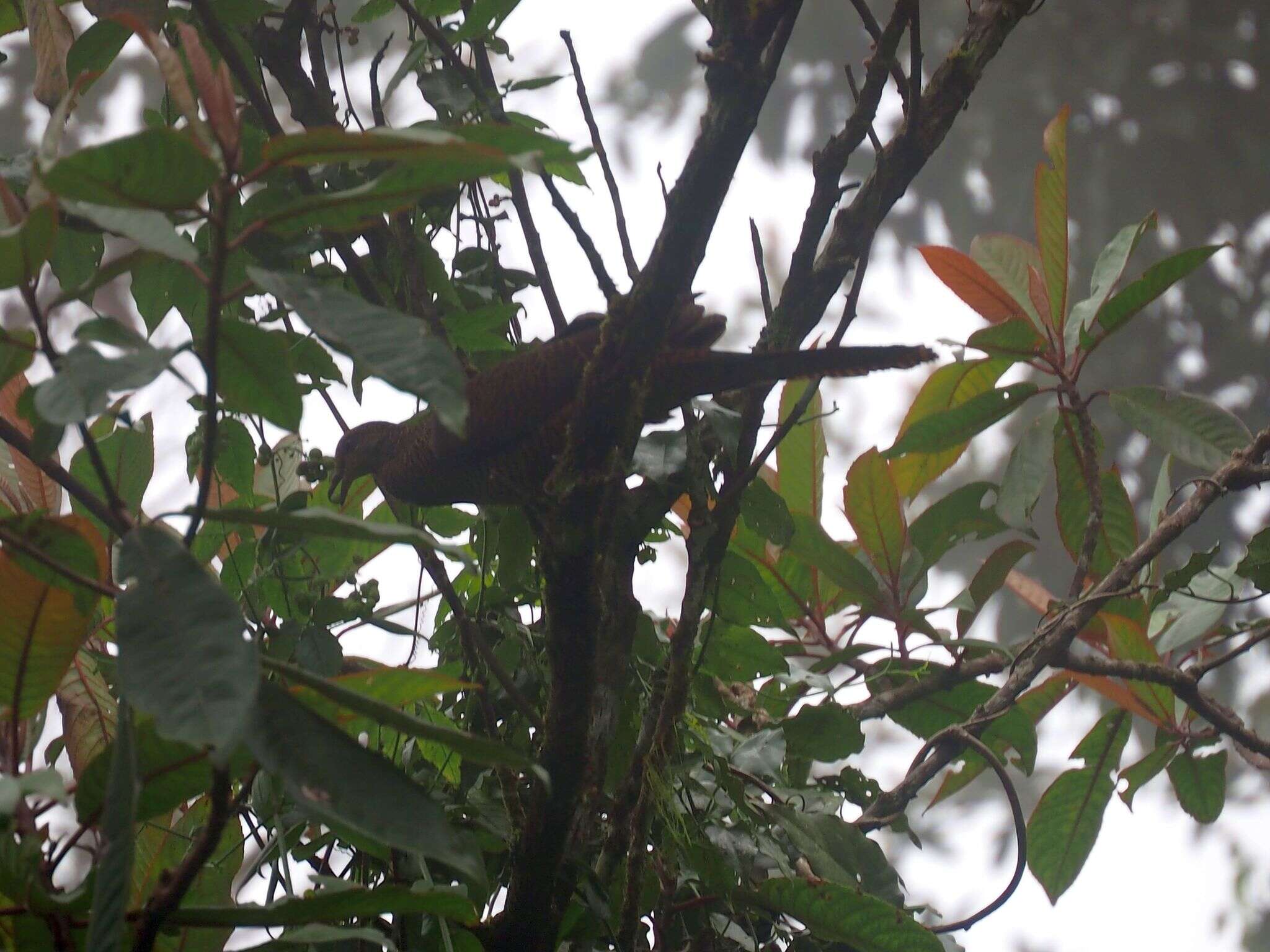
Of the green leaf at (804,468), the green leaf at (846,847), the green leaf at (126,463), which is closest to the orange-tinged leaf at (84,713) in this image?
the green leaf at (126,463)

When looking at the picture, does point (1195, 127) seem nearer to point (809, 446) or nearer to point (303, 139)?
point (809, 446)

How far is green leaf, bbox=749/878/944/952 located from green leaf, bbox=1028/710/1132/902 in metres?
0.81

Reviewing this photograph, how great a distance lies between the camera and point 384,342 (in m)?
0.77

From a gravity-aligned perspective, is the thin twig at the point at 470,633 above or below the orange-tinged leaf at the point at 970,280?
below

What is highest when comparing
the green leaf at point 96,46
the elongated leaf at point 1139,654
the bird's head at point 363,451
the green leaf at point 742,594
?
the bird's head at point 363,451

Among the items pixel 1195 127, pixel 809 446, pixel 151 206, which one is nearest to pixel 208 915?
pixel 151 206

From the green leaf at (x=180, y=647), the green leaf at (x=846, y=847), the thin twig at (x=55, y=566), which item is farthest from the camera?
the green leaf at (x=846, y=847)

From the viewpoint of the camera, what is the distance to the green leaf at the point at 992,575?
2.04m

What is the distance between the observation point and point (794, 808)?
5.04 ft

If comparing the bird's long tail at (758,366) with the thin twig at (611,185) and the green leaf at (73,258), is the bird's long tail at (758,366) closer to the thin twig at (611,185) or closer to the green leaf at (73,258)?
the thin twig at (611,185)

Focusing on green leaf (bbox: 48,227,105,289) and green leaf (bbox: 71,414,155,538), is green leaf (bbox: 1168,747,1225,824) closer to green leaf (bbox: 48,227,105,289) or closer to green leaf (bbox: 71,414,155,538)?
green leaf (bbox: 71,414,155,538)

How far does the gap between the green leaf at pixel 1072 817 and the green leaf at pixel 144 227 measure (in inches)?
72.4

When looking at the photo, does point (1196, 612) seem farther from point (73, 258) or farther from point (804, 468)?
point (73, 258)

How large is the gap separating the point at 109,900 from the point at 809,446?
1565 millimetres
